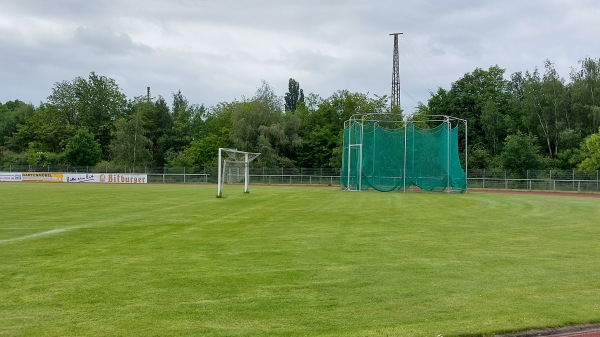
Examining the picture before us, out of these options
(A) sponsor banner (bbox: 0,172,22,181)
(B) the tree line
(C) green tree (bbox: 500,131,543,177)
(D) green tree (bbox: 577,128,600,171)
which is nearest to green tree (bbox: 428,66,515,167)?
(B) the tree line

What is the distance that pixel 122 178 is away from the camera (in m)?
67.8

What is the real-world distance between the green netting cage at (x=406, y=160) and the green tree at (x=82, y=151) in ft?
174

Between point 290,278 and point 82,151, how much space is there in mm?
79677

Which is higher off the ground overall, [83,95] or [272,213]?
[83,95]

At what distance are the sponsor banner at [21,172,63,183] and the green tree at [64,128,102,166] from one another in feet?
36.8

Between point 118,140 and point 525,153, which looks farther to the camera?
point 118,140

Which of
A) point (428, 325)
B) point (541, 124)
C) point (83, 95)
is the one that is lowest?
point (428, 325)

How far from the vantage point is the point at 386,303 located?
23.4 feet

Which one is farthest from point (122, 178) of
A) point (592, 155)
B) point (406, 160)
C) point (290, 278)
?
point (290, 278)

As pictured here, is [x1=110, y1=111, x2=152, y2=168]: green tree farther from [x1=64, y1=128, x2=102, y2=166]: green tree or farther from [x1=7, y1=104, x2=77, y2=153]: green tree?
[x1=7, y1=104, x2=77, y2=153]: green tree

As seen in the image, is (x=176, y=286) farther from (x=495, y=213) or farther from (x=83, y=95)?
(x=83, y=95)

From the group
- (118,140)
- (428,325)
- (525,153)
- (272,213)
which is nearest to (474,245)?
(428,325)

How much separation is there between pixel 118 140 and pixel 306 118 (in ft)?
93.1

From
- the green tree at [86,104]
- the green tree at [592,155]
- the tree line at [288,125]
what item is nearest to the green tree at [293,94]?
the tree line at [288,125]
